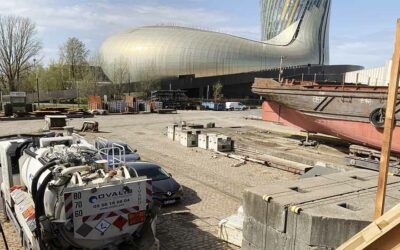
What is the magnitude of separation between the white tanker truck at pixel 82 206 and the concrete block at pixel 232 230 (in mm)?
2546

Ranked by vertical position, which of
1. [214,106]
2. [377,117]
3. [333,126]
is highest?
[377,117]

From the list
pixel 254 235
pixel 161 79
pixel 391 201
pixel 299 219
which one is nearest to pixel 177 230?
pixel 254 235

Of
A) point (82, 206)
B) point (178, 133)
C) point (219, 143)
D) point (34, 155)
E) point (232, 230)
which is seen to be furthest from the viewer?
point (178, 133)

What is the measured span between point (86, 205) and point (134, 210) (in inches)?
40.6

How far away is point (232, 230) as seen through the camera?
914cm

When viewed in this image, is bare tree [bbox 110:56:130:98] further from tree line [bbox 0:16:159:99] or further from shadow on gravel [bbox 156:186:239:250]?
shadow on gravel [bbox 156:186:239:250]

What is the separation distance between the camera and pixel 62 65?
84.9 m

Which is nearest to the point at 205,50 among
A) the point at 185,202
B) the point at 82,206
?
the point at 185,202

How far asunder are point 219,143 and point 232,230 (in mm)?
12801

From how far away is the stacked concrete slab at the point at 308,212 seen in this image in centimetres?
538

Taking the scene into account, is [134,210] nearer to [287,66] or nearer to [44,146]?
[44,146]

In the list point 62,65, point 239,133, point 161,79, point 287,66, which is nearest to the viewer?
point 239,133

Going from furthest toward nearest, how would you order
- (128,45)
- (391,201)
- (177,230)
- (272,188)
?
1. (128,45)
2. (177,230)
3. (272,188)
4. (391,201)

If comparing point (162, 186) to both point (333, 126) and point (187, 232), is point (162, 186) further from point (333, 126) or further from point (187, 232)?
point (333, 126)
